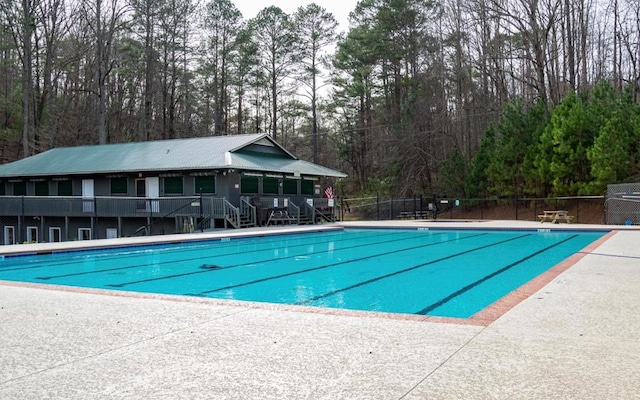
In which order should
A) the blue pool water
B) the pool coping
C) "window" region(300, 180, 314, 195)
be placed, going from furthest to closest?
"window" region(300, 180, 314, 195)
the blue pool water
the pool coping

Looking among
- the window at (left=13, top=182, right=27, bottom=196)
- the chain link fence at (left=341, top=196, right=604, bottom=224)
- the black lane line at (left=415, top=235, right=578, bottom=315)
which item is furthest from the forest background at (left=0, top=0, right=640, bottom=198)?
the black lane line at (left=415, top=235, right=578, bottom=315)

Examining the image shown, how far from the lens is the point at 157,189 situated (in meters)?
24.2

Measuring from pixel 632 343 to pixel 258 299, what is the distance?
15.6 feet

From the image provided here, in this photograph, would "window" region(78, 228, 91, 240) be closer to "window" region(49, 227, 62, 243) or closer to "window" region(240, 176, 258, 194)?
"window" region(49, 227, 62, 243)

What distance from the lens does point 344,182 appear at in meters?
42.8

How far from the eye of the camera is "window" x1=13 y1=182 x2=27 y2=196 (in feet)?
90.9

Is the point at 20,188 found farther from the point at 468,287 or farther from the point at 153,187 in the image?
the point at 468,287

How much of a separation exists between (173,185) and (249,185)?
357cm

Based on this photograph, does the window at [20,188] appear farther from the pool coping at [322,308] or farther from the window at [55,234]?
the pool coping at [322,308]

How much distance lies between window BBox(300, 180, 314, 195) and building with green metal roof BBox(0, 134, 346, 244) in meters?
0.06

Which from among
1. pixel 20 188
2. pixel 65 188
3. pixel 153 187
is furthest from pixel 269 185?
pixel 20 188

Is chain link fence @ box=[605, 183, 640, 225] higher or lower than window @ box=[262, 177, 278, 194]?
lower

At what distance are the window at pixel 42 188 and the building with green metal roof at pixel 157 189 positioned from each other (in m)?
0.06

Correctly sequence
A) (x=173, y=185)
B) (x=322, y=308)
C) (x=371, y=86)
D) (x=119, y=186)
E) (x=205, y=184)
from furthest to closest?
(x=371, y=86) < (x=119, y=186) < (x=173, y=185) < (x=205, y=184) < (x=322, y=308)
